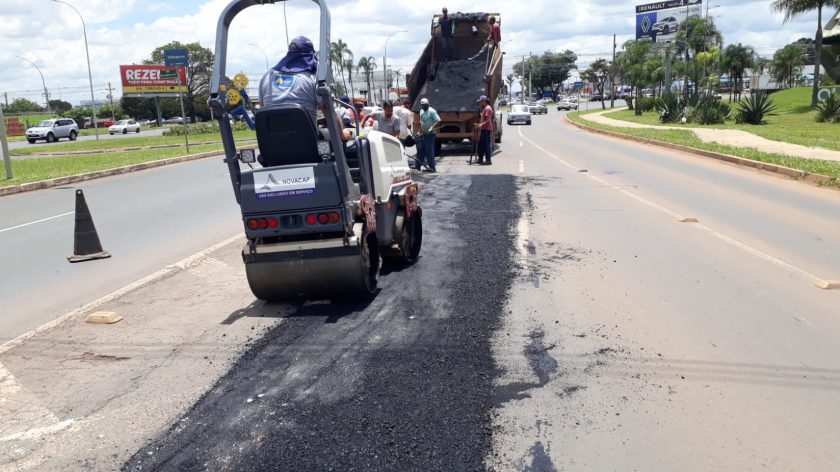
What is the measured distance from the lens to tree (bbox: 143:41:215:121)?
79000 mm

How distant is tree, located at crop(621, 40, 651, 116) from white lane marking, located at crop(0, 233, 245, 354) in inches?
2183

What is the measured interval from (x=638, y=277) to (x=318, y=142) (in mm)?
3510

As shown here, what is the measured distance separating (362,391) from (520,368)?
3.60 ft

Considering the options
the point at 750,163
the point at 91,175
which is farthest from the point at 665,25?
the point at 91,175

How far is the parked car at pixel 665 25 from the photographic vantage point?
268 ft

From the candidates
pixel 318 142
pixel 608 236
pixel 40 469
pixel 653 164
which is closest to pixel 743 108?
pixel 653 164

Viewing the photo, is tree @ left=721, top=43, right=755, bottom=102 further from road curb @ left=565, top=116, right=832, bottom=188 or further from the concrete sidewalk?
road curb @ left=565, top=116, right=832, bottom=188

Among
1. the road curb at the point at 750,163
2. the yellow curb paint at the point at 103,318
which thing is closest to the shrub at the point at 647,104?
the road curb at the point at 750,163

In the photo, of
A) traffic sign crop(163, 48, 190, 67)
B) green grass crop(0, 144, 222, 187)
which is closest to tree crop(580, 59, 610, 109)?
traffic sign crop(163, 48, 190, 67)

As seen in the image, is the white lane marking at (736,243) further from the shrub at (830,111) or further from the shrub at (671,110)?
the shrub at (671,110)

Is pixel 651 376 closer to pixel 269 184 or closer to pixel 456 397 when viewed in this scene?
pixel 456 397

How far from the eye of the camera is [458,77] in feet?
64.8

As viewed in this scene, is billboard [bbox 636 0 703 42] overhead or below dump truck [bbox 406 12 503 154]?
overhead

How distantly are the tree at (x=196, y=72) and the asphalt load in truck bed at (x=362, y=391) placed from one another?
78.4 meters
